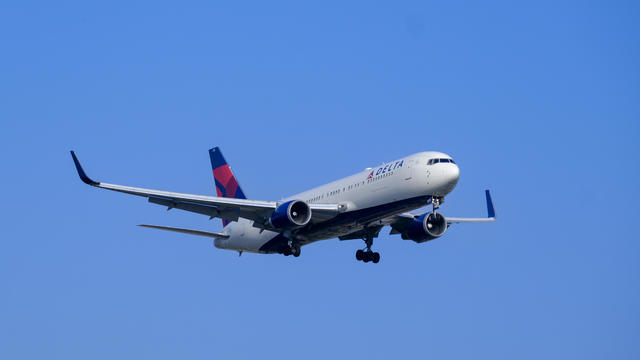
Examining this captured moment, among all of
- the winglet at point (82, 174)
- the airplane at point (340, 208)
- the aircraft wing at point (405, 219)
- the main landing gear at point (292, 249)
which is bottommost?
the winglet at point (82, 174)

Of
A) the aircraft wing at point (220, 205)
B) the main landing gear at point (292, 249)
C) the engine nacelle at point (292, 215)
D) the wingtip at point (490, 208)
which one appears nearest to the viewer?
the aircraft wing at point (220, 205)

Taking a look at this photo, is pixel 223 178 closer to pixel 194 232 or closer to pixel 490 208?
pixel 194 232

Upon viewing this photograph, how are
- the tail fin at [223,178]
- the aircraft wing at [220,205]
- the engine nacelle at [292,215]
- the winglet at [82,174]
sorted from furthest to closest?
the tail fin at [223,178]
the engine nacelle at [292,215]
the aircraft wing at [220,205]
the winglet at [82,174]

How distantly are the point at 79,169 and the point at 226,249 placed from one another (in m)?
14.9

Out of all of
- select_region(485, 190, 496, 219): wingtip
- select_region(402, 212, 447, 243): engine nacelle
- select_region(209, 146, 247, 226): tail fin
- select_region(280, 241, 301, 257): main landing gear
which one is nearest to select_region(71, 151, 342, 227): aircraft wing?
select_region(280, 241, 301, 257): main landing gear

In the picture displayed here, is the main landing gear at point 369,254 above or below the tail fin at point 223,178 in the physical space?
below

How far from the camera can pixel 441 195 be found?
45969 millimetres

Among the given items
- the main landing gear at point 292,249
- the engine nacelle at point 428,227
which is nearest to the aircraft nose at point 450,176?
the engine nacelle at point 428,227

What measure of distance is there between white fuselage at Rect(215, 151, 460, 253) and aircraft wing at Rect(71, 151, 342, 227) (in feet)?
3.23

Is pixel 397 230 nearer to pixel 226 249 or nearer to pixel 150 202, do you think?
pixel 226 249

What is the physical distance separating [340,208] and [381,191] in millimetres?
2766

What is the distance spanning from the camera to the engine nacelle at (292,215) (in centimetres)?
4738

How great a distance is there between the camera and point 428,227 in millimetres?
51500

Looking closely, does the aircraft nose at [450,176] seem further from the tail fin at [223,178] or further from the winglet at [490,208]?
the tail fin at [223,178]
